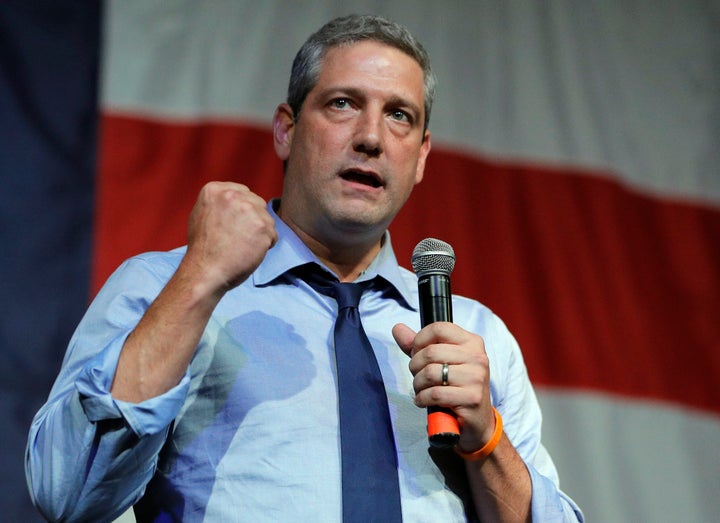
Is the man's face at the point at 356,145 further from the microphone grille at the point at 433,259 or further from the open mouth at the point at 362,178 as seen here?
the microphone grille at the point at 433,259

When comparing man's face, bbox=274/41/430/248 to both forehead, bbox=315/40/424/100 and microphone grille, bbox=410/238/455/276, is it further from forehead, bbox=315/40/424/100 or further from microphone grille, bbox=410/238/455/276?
microphone grille, bbox=410/238/455/276

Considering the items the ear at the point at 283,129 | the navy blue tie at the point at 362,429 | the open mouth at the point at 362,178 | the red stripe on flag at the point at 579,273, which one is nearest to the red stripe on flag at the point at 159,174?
the red stripe on flag at the point at 579,273

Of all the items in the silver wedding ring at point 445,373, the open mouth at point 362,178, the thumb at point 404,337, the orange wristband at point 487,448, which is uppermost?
the open mouth at point 362,178

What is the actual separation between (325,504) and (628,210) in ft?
6.17

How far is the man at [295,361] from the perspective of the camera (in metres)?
1.18

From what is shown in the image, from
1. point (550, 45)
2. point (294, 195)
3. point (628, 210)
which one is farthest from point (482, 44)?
point (294, 195)

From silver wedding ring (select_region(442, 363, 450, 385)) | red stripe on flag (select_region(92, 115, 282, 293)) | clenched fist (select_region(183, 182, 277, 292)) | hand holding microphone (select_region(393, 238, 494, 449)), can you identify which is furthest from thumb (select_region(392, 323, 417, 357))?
red stripe on flag (select_region(92, 115, 282, 293))

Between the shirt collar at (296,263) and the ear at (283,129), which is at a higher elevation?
the ear at (283,129)

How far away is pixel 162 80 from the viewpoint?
249 cm

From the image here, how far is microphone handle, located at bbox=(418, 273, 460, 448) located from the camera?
1.18 meters

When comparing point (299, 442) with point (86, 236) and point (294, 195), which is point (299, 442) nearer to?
point (294, 195)

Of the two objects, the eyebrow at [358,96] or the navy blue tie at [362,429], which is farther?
the eyebrow at [358,96]

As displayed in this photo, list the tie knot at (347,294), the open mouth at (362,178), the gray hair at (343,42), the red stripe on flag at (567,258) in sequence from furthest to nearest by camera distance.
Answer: the red stripe on flag at (567,258)
the gray hair at (343,42)
the open mouth at (362,178)
the tie knot at (347,294)

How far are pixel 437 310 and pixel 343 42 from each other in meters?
0.69
